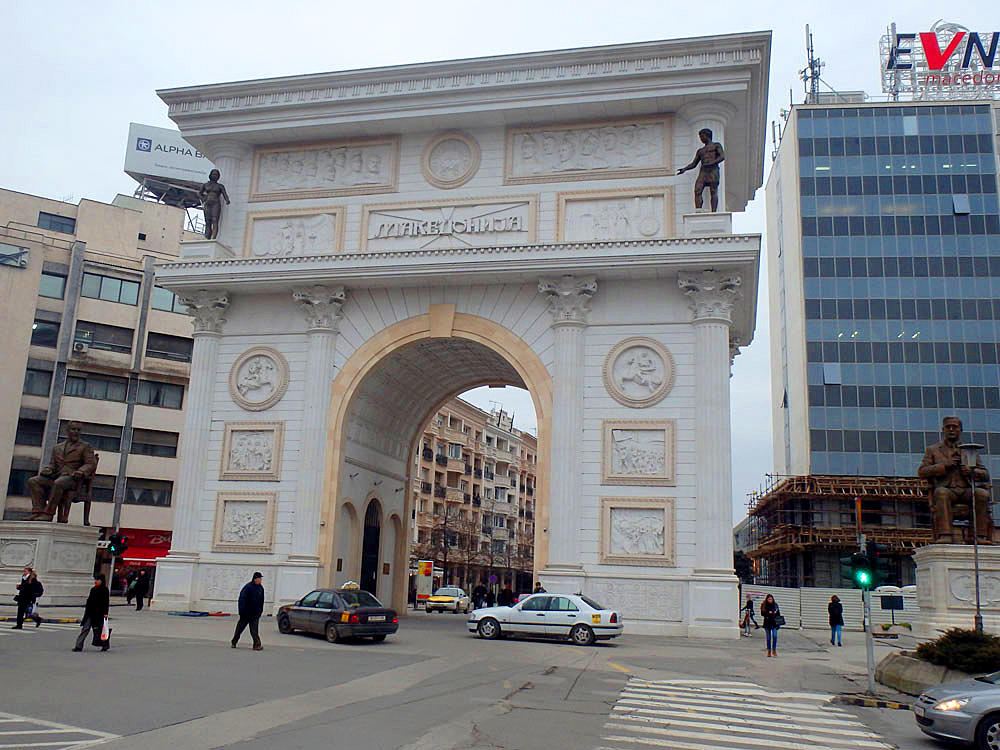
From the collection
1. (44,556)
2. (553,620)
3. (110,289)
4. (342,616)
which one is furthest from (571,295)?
(110,289)

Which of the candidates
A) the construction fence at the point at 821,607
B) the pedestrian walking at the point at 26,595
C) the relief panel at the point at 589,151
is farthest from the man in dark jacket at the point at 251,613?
the construction fence at the point at 821,607

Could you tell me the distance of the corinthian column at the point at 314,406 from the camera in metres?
31.3

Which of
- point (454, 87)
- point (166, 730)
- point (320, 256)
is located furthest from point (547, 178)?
point (166, 730)

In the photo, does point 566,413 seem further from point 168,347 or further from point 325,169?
point 168,347

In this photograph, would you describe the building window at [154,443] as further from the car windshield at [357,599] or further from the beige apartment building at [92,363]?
the car windshield at [357,599]

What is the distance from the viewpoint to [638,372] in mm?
30688

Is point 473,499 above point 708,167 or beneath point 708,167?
beneath

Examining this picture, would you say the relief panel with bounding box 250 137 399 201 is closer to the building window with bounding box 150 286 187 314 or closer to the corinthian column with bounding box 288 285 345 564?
the corinthian column with bounding box 288 285 345 564

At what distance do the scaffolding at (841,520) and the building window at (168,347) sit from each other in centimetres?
4302

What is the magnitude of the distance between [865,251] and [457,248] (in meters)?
51.0

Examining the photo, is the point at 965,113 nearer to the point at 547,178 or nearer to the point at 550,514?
the point at 547,178

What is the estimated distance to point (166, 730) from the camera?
10516 mm

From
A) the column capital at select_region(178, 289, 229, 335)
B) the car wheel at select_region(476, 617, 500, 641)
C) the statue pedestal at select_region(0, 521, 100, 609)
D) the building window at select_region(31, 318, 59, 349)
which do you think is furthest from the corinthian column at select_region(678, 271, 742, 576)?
the building window at select_region(31, 318, 59, 349)

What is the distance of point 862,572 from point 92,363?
53.8m
